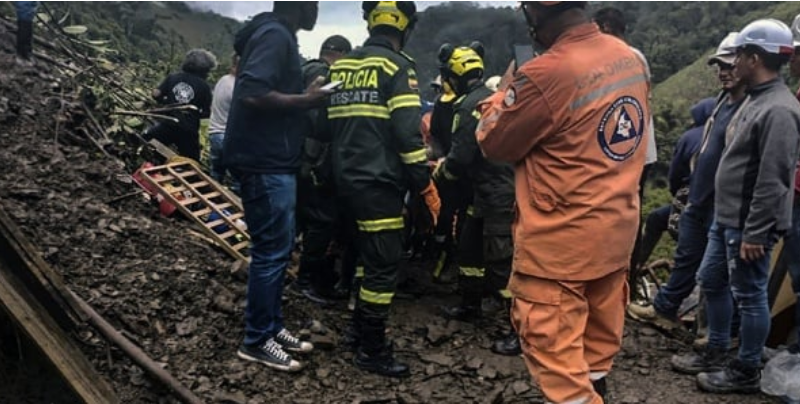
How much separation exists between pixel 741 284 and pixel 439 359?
168cm

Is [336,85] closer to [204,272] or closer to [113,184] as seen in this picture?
[204,272]

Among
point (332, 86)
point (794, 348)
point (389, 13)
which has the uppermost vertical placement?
point (389, 13)

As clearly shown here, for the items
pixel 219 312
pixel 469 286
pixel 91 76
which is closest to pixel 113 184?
pixel 219 312

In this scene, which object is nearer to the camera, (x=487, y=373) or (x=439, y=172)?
(x=487, y=373)

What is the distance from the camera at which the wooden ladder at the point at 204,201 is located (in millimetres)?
5016

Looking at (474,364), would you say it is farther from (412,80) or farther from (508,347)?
(412,80)

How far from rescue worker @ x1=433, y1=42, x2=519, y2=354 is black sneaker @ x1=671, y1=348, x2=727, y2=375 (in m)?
0.95

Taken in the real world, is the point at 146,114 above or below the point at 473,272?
above

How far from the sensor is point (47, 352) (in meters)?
2.42

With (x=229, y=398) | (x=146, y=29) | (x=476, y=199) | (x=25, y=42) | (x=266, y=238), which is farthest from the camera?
(x=146, y=29)

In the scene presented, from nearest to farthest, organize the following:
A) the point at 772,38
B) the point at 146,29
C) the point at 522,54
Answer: the point at 522,54
the point at 772,38
the point at 146,29

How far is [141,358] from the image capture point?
3.00 meters

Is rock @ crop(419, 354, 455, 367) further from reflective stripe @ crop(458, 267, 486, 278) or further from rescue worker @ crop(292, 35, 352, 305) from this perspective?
rescue worker @ crop(292, 35, 352, 305)

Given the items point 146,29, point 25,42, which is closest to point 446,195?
point 25,42
